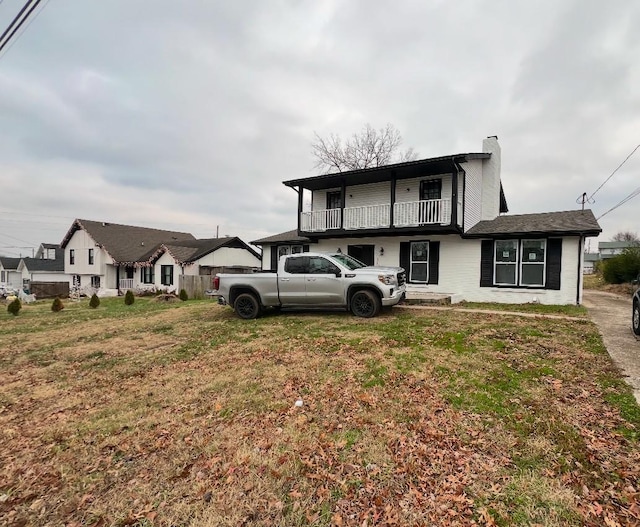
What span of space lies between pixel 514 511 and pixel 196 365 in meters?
5.25

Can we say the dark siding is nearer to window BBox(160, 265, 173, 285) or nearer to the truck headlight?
the truck headlight

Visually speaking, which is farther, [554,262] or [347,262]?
[554,262]

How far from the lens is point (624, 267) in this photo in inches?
792

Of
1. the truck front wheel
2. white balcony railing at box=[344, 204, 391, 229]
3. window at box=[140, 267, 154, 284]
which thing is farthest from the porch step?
window at box=[140, 267, 154, 284]

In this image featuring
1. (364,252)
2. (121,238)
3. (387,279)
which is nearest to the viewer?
(387,279)

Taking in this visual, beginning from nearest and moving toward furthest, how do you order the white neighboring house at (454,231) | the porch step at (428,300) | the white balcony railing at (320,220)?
the porch step at (428,300)
the white neighboring house at (454,231)
the white balcony railing at (320,220)

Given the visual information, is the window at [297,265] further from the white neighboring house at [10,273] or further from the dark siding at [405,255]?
the white neighboring house at [10,273]

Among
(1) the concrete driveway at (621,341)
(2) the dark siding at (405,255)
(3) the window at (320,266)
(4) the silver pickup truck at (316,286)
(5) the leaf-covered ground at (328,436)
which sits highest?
(2) the dark siding at (405,255)

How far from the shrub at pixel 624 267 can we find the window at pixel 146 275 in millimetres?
33579

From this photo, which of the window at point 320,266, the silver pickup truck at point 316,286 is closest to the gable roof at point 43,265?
the silver pickup truck at point 316,286

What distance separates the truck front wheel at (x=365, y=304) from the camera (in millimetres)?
8977

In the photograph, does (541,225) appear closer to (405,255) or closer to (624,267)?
(405,255)

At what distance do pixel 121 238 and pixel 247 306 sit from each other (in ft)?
98.1

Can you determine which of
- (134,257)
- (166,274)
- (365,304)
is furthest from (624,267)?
(134,257)
